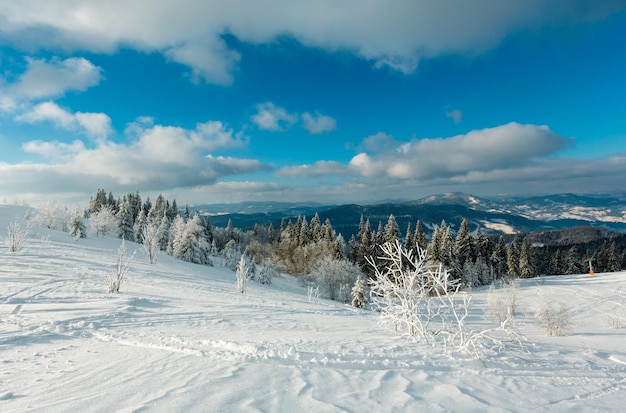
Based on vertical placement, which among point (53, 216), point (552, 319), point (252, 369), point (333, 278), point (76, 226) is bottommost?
point (333, 278)

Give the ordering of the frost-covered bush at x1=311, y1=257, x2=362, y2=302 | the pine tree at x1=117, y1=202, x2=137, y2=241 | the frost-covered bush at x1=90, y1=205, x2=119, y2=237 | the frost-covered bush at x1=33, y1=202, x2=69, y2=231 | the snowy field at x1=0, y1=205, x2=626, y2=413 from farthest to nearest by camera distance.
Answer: the pine tree at x1=117, y1=202, x2=137, y2=241 < the frost-covered bush at x1=90, y1=205, x2=119, y2=237 < the frost-covered bush at x1=33, y1=202, x2=69, y2=231 < the frost-covered bush at x1=311, y1=257, x2=362, y2=302 < the snowy field at x1=0, y1=205, x2=626, y2=413

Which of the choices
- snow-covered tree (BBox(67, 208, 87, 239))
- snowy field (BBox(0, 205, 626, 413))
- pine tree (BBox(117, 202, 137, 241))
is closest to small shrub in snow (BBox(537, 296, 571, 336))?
snowy field (BBox(0, 205, 626, 413))

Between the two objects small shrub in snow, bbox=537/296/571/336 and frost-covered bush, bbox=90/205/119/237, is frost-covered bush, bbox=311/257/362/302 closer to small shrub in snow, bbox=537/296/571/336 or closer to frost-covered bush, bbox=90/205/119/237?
small shrub in snow, bbox=537/296/571/336

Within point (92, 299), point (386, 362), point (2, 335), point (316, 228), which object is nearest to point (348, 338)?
point (386, 362)

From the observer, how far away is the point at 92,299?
38.3 feet

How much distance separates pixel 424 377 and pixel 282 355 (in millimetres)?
2675

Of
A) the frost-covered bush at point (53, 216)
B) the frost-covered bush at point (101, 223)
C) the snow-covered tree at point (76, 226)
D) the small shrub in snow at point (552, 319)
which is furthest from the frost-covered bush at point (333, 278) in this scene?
the frost-covered bush at point (53, 216)

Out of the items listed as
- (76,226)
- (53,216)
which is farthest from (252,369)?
(53,216)

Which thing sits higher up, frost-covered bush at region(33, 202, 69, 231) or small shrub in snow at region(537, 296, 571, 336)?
frost-covered bush at region(33, 202, 69, 231)

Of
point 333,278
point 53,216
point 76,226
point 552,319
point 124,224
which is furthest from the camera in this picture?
point 124,224

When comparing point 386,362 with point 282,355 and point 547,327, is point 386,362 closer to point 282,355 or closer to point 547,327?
point 282,355

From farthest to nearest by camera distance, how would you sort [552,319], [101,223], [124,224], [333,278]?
[124,224] < [101,223] < [333,278] < [552,319]

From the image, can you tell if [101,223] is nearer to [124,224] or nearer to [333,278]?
[124,224]

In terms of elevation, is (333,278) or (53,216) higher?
(53,216)
